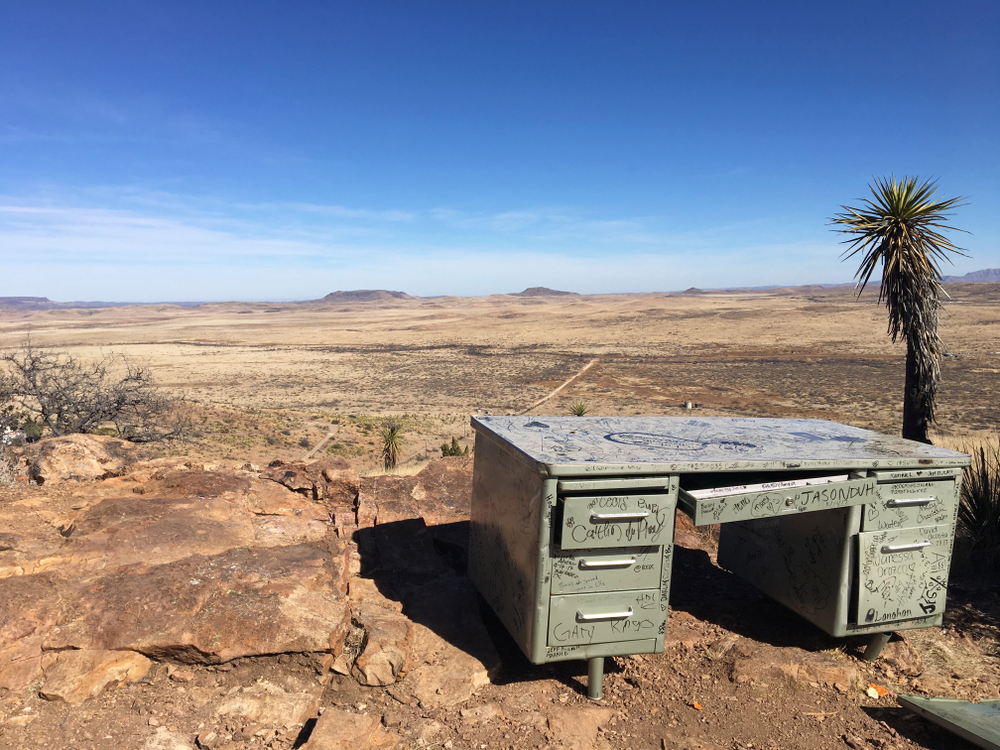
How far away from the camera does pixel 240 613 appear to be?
424 centimetres

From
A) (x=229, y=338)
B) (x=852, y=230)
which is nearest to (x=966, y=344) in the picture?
(x=852, y=230)

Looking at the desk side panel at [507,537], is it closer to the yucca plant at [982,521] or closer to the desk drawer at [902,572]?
the desk drawer at [902,572]

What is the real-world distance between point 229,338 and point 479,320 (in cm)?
3845

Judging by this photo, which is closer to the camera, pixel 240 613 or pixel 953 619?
pixel 240 613

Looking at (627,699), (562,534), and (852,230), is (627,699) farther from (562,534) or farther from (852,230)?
(852,230)

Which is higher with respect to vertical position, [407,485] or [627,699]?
[407,485]

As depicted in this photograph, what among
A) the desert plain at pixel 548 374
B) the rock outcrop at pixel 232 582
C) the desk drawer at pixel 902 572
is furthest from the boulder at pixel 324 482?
the desert plain at pixel 548 374

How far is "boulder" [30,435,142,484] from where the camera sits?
747 centimetres

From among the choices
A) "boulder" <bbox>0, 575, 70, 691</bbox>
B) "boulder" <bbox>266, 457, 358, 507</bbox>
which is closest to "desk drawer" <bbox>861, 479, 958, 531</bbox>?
"boulder" <bbox>266, 457, 358, 507</bbox>

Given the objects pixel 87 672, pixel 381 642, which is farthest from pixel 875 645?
pixel 87 672

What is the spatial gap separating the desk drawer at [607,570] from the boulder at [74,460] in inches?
224

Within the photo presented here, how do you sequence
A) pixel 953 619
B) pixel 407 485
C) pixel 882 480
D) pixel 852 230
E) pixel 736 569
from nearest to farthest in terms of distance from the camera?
pixel 882 480 → pixel 953 619 → pixel 736 569 → pixel 407 485 → pixel 852 230

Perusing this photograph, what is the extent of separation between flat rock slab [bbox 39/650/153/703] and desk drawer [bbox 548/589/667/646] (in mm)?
2545

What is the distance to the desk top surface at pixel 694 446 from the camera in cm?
407
